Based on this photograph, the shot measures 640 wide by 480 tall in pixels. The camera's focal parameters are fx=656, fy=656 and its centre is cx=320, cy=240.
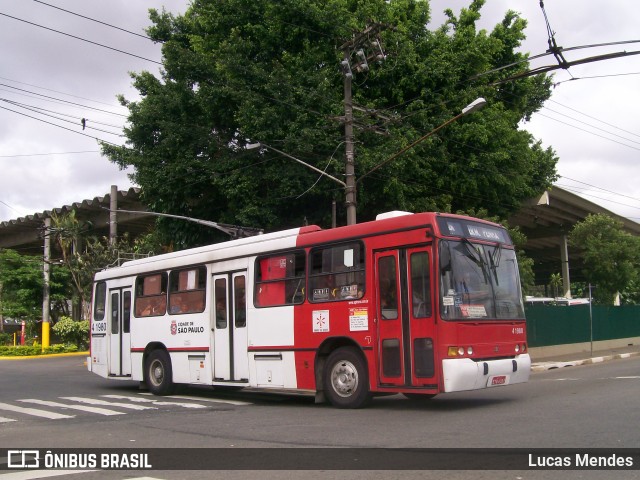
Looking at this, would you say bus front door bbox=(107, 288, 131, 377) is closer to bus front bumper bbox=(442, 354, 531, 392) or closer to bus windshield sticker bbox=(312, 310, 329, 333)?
bus windshield sticker bbox=(312, 310, 329, 333)

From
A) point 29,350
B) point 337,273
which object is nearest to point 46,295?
point 29,350

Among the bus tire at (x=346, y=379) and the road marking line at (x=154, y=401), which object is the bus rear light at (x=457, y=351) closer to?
the bus tire at (x=346, y=379)

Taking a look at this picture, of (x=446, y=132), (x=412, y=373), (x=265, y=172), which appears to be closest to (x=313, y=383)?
(x=412, y=373)

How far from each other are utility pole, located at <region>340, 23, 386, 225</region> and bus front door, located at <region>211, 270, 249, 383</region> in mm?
5387

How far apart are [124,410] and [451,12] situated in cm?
1995

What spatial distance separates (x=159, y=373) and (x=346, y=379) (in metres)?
5.81

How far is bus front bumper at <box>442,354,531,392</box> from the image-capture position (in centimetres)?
1011

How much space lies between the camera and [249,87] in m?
21.2

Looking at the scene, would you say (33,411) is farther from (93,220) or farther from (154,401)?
(93,220)

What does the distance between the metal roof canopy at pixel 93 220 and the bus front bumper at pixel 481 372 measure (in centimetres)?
2587

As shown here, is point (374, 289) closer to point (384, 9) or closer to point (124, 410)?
point (124, 410)

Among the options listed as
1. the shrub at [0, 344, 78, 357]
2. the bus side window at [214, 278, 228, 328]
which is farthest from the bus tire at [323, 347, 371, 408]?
the shrub at [0, 344, 78, 357]

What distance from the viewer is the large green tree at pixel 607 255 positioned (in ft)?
103

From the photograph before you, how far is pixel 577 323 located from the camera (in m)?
28.9
